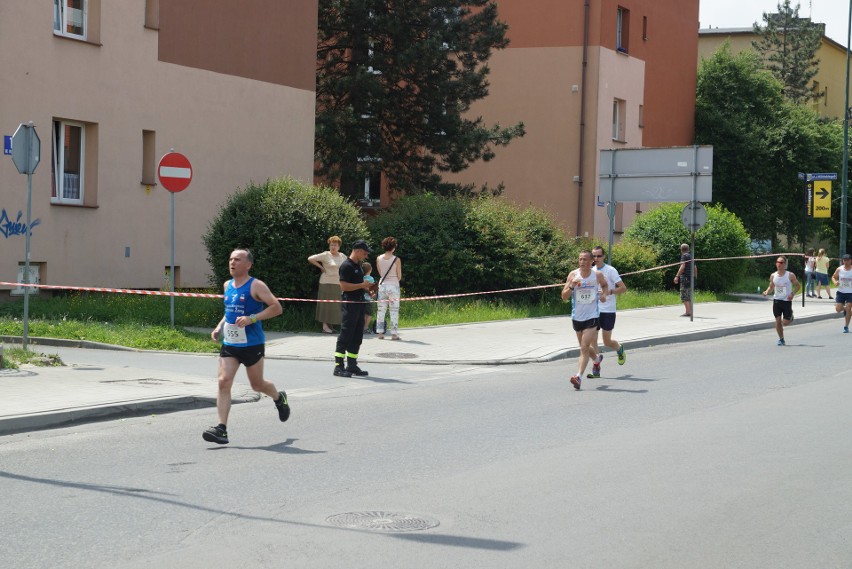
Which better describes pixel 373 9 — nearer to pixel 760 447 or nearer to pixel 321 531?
pixel 760 447

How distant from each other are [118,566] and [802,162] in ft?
152

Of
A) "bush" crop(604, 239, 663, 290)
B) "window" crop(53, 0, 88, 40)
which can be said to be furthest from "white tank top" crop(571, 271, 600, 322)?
"bush" crop(604, 239, 663, 290)

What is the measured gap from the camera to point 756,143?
4688cm

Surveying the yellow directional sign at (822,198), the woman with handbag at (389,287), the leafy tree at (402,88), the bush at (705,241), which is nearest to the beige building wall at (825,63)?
the yellow directional sign at (822,198)

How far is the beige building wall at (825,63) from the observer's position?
232ft

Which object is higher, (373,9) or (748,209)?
(373,9)

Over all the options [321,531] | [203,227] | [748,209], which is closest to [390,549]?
[321,531]

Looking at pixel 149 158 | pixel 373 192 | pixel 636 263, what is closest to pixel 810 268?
pixel 636 263

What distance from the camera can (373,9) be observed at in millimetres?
33594

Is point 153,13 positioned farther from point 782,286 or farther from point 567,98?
point 567,98

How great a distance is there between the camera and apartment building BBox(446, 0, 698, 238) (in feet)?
131

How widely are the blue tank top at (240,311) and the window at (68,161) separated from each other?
13595 millimetres

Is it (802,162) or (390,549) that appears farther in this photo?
(802,162)

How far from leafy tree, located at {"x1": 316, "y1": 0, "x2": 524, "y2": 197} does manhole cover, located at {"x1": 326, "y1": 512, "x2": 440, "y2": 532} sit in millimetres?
26393
